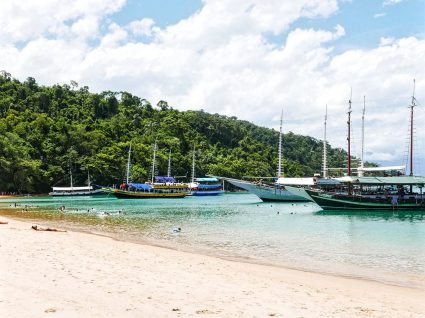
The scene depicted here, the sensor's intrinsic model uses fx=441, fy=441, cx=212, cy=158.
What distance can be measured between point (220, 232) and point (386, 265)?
1233cm

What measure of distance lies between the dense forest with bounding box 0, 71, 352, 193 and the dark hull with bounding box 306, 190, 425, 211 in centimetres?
5813

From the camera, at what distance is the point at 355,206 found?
163 feet

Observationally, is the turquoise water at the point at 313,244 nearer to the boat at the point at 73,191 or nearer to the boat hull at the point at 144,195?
the boat hull at the point at 144,195

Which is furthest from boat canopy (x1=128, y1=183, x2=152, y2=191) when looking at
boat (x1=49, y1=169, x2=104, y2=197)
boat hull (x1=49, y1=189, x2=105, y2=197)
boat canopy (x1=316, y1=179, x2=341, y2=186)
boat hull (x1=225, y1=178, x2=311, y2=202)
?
boat canopy (x1=316, y1=179, x2=341, y2=186)

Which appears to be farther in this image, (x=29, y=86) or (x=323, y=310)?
(x=29, y=86)

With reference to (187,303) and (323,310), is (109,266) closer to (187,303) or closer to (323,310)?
(187,303)

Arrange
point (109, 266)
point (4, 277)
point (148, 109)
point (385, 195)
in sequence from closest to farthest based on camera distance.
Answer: point (4, 277) → point (109, 266) → point (385, 195) → point (148, 109)

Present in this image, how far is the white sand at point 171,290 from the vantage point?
7.68 metres

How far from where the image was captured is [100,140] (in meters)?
104

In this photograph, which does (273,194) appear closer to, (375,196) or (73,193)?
(375,196)

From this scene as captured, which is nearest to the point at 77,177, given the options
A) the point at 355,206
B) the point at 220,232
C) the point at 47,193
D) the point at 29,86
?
the point at 47,193

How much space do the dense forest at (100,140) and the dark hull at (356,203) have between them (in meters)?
58.1

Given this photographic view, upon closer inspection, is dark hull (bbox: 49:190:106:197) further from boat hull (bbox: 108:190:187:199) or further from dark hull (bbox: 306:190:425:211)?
dark hull (bbox: 306:190:425:211)

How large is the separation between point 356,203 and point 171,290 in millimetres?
43624
